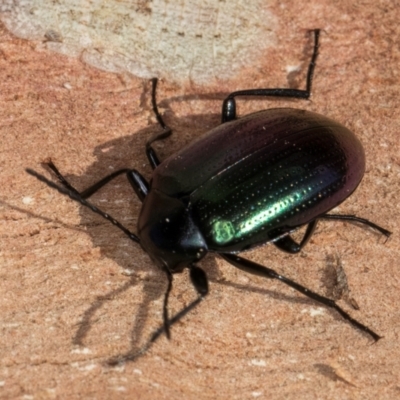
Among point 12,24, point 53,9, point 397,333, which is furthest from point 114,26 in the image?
point 397,333

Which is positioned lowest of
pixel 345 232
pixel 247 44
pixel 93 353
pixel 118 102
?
pixel 93 353

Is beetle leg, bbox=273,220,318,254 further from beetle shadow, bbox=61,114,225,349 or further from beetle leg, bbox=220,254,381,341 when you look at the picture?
beetle shadow, bbox=61,114,225,349

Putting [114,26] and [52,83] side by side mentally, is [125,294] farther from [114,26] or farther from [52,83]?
[114,26]

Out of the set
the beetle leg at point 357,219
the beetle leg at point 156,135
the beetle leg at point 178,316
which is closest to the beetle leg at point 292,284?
the beetle leg at point 178,316

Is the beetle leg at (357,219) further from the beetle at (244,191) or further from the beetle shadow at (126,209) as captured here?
the beetle shadow at (126,209)

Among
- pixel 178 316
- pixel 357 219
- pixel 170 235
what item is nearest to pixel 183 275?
pixel 170 235

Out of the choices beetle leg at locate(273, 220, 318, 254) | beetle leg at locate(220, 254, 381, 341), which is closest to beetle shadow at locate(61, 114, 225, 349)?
beetle leg at locate(220, 254, 381, 341)

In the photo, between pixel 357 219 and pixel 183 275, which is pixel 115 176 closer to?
pixel 183 275
